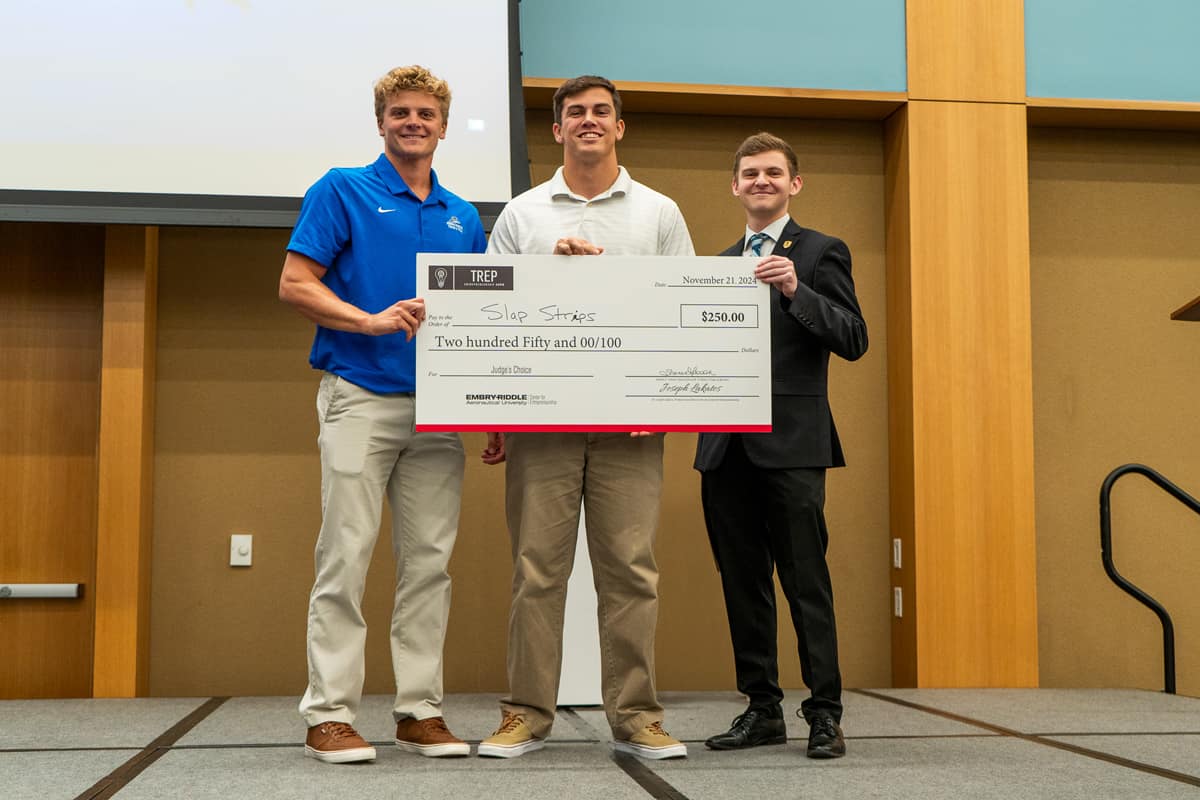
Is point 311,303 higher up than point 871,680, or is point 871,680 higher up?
point 311,303

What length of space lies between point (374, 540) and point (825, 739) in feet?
3.27

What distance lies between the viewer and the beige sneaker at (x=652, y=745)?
2.18 meters

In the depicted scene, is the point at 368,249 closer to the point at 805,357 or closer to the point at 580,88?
the point at 580,88

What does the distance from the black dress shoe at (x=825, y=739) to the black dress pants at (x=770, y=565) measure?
0.06 ft

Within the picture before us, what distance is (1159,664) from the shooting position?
3896 mm

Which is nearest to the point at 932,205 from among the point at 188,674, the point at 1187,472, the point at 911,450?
the point at 911,450

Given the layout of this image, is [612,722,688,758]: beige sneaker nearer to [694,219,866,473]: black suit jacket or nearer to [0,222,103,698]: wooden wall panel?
[694,219,866,473]: black suit jacket

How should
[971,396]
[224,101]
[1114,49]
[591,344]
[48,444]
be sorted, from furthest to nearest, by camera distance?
[1114,49] < [971,396] < [48,444] < [224,101] < [591,344]

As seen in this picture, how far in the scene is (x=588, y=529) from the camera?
2.32 metres

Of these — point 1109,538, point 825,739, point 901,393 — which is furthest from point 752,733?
point 1109,538

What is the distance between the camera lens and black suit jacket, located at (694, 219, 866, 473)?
2.30m

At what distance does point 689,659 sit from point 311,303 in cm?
202

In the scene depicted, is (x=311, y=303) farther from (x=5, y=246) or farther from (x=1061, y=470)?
(x=1061, y=470)

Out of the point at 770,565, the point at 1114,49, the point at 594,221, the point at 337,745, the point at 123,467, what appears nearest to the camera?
the point at 337,745
